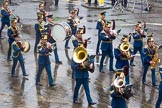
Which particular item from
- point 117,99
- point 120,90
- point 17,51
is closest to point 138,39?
point 17,51

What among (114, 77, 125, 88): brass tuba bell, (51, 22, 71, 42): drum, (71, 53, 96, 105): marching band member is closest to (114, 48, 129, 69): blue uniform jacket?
(71, 53, 96, 105): marching band member

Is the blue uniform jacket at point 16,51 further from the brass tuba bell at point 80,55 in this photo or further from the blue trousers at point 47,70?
the brass tuba bell at point 80,55

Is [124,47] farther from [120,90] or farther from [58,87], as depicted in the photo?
[120,90]

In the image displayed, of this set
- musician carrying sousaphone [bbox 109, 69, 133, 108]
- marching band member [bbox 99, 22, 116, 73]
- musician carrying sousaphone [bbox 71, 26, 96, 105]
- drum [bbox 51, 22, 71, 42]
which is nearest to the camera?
musician carrying sousaphone [bbox 109, 69, 133, 108]

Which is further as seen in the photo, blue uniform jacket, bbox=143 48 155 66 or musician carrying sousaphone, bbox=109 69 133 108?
blue uniform jacket, bbox=143 48 155 66

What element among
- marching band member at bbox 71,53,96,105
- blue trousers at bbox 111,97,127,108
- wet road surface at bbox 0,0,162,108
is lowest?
wet road surface at bbox 0,0,162,108

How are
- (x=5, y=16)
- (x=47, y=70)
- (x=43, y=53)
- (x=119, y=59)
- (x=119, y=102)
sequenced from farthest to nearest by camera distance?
(x=5, y=16)
(x=119, y=59)
(x=47, y=70)
(x=43, y=53)
(x=119, y=102)

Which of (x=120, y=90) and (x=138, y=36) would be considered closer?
(x=120, y=90)

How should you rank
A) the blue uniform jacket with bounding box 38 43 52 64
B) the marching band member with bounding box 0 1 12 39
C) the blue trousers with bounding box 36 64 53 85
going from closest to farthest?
the blue uniform jacket with bounding box 38 43 52 64
the blue trousers with bounding box 36 64 53 85
the marching band member with bounding box 0 1 12 39

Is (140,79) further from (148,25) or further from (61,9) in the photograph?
(61,9)

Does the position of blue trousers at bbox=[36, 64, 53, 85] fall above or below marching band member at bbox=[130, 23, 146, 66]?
below

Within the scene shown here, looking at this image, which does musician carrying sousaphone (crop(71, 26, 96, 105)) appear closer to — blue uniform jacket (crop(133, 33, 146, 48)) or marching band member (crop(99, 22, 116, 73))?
marching band member (crop(99, 22, 116, 73))

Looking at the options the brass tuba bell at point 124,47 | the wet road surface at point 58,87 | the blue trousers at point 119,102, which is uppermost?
the brass tuba bell at point 124,47

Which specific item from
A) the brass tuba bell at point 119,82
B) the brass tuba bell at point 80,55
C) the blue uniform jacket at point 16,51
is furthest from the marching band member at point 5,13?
the brass tuba bell at point 119,82
